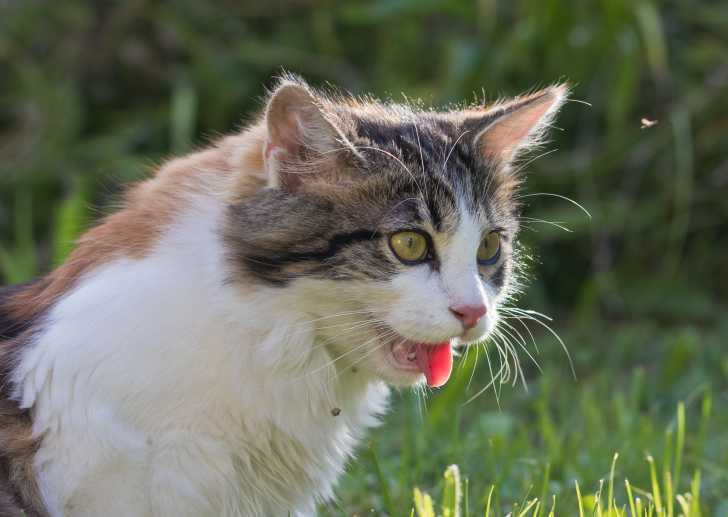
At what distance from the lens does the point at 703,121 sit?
16.5 feet

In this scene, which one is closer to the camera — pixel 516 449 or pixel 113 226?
pixel 113 226

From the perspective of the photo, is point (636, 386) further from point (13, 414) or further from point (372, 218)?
point (13, 414)

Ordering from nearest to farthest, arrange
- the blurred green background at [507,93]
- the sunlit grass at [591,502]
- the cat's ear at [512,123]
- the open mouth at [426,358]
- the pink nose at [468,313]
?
the sunlit grass at [591,502]
the pink nose at [468,313]
the open mouth at [426,358]
the cat's ear at [512,123]
the blurred green background at [507,93]

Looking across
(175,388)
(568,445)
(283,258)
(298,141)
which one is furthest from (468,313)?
(568,445)

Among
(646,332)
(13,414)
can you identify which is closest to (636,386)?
(646,332)

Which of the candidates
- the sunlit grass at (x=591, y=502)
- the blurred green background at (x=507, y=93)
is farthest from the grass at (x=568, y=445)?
the blurred green background at (x=507, y=93)

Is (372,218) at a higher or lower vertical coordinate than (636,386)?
higher

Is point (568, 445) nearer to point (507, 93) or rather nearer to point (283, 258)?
A: point (283, 258)

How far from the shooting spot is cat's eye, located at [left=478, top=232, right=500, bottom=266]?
2266 millimetres

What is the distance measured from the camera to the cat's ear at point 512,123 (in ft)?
7.70

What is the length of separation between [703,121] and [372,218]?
136 inches

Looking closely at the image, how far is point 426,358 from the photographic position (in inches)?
87.1

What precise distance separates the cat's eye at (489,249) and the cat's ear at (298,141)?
414mm

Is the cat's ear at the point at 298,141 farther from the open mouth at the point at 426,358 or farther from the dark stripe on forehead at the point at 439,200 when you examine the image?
the open mouth at the point at 426,358
